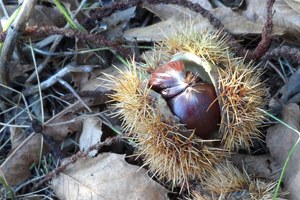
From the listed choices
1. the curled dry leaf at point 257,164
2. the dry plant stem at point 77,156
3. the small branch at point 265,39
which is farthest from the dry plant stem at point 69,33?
the curled dry leaf at point 257,164

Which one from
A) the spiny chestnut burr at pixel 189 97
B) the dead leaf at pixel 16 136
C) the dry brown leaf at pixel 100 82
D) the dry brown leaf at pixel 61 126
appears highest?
the spiny chestnut burr at pixel 189 97

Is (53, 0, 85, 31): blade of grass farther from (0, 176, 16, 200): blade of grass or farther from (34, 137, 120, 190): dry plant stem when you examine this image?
(0, 176, 16, 200): blade of grass

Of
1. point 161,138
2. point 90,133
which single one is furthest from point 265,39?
point 90,133

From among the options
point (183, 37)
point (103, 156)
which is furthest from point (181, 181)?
point (183, 37)

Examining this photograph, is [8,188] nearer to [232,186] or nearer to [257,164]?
[232,186]

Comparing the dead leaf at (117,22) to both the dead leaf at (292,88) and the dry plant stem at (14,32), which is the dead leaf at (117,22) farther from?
the dead leaf at (292,88)

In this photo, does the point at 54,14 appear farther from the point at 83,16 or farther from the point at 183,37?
the point at 183,37
